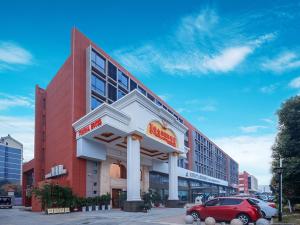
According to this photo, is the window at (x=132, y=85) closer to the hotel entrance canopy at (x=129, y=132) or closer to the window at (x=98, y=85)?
the window at (x=98, y=85)

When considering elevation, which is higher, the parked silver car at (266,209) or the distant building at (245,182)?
the parked silver car at (266,209)

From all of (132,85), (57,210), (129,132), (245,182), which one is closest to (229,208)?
(129,132)

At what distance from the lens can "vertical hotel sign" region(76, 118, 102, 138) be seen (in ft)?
112

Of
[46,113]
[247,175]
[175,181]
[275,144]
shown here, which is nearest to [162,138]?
[175,181]

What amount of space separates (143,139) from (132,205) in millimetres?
8079

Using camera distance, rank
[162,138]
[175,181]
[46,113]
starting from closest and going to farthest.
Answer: [162,138] < [175,181] < [46,113]

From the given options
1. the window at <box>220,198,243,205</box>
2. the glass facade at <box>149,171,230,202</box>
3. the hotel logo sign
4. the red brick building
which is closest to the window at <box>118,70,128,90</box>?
the red brick building

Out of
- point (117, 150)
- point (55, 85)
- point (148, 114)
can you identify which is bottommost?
point (117, 150)

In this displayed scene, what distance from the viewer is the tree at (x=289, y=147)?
2998 cm

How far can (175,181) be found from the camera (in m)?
46.8

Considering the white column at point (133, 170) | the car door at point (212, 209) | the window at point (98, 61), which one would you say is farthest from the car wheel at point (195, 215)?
the window at point (98, 61)

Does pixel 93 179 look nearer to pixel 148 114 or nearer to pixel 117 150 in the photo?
pixel 117 150

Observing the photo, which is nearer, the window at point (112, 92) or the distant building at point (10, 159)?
the window at point (112, 92)

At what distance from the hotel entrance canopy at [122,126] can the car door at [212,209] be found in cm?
1419
